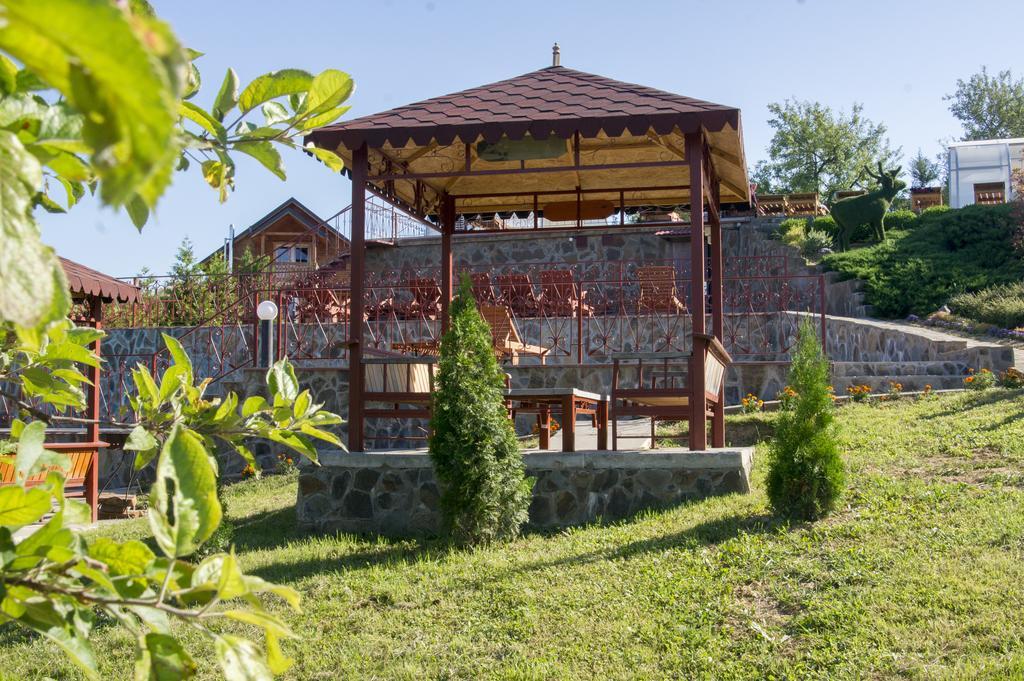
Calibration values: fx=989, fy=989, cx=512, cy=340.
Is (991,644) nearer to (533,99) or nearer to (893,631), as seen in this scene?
(893,631)

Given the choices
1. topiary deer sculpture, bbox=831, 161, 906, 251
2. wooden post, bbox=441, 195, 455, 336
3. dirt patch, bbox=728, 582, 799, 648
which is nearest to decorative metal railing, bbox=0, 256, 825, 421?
wooden post, bbox=441, 195, 455, 336

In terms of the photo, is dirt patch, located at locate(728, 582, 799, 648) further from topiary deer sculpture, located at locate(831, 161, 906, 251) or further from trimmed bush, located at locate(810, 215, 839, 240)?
trimmed bush, located at locate(810, 215, 839, 240)

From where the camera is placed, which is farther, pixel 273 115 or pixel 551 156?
pixel 551 156

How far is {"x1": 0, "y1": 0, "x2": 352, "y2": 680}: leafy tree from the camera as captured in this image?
0.63 meters

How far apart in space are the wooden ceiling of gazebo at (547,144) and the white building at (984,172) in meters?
17.8

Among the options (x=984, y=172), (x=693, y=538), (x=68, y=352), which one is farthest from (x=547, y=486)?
(x=984, y=172)

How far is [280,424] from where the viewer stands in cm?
166

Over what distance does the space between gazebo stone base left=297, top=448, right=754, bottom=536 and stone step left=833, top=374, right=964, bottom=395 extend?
4190mm

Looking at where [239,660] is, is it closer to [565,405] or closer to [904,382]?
[565,405]

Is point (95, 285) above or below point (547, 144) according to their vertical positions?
below

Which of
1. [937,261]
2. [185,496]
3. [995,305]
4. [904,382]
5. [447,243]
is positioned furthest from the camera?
[937,261]

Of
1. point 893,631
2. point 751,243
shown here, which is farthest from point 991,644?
point 751,243

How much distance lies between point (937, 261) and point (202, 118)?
1917 cm

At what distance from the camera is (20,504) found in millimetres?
1069
